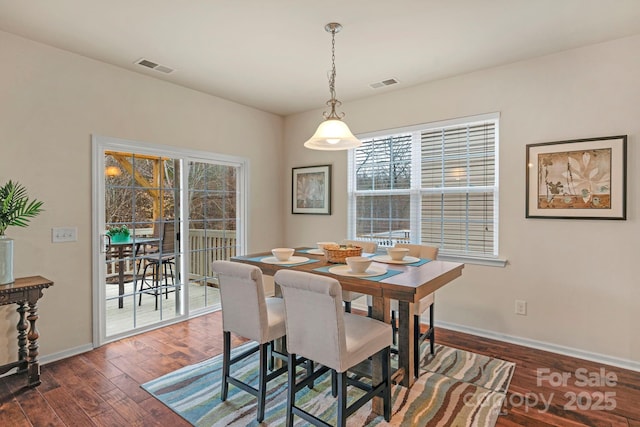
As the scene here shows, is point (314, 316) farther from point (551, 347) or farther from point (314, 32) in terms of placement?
point (551, 347)

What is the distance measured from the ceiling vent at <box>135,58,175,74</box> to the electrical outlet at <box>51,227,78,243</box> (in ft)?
5.29

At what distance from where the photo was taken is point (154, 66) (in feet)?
10.9

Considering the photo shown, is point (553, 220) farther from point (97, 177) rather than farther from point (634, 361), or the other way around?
point (97, 177)

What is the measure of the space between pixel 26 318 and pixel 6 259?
482 millimetres

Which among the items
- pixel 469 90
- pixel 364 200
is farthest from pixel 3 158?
pixel 469 90

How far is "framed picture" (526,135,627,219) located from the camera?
9.20 ft

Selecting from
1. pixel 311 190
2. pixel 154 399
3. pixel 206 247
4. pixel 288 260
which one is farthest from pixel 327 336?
pixel 311 190

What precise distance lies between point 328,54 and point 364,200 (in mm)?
1847

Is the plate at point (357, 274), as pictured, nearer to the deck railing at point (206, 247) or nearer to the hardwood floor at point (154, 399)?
the hardwood floor at point (154, 399)

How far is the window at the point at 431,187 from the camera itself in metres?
3.52

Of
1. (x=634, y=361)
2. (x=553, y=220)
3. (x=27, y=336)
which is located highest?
(x=553, y=220)

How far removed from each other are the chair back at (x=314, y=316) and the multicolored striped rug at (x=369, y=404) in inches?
21.9

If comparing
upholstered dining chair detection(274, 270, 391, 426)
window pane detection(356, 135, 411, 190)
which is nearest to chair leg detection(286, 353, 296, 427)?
upholstered dining chair detection(274, 270, 391, 426)

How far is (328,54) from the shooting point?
121 inches
